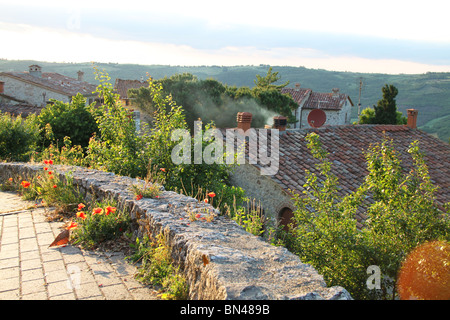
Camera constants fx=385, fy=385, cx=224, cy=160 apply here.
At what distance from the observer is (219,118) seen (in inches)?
1284

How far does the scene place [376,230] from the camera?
5.04m

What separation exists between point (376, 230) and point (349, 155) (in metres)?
9.63

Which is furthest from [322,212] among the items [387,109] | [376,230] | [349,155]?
[387,109]

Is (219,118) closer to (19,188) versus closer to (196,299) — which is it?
(19,188)

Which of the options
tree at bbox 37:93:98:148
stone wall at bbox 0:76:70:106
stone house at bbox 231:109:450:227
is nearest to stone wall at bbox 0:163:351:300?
stone house at bbox 231:109:450:227

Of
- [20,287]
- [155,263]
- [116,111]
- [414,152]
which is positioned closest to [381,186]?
[414,152]

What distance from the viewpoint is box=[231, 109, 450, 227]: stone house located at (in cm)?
1174

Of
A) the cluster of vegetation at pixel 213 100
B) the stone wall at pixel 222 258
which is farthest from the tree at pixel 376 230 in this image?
the cluster of vegetation at pixel 213 100

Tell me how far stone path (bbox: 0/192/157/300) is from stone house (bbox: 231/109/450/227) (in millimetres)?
5651

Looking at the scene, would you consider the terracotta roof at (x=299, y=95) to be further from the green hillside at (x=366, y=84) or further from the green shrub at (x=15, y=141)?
the green shrub at (x=15, y=141)

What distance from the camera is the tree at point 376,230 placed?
4.76m

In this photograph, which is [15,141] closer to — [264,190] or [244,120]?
[264,190]

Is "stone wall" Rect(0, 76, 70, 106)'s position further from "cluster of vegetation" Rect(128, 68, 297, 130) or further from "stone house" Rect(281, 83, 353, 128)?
"stone house" Rect(281, 83, 353, 128)
